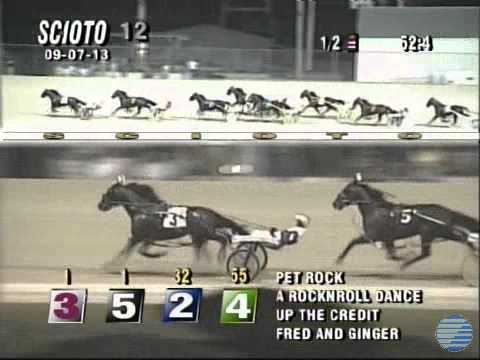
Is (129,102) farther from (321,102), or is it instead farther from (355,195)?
A: (355,195)

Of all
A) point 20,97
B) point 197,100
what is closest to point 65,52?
point 20,97

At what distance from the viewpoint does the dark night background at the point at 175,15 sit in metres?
3.56

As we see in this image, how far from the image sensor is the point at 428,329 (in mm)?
3830

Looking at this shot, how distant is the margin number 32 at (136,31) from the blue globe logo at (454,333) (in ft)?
6.34

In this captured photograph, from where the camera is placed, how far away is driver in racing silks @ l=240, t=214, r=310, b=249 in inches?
145

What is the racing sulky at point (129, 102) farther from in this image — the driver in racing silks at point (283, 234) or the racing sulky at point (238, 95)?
the driver in racing silks at point (283, 234)

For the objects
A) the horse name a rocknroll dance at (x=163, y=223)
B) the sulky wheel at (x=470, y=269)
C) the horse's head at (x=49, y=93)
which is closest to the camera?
the horse's head at (x=49, y=93)

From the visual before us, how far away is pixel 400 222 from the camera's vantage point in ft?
12.3

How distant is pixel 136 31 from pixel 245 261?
116 cm

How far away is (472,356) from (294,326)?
2.98 ft

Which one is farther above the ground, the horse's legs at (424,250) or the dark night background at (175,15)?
the dark night background at (175,15)

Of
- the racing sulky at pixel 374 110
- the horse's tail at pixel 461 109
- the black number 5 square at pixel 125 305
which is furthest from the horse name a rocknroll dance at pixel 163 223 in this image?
the horse's tail at pixel 461 109

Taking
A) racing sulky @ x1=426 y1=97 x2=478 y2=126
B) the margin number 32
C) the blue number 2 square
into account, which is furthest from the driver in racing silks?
the margin number 32

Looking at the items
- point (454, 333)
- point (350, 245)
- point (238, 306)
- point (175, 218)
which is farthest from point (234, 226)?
point (454, 333)
